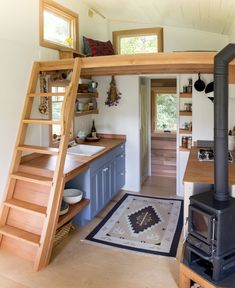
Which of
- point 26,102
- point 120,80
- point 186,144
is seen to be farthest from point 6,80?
point 186,144

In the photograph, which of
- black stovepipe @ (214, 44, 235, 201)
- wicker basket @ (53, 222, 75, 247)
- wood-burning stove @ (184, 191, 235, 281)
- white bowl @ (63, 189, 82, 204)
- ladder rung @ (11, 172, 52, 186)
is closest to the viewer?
wood-burning stove @ (184, 191, 235, 281)

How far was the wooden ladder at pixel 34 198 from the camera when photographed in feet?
8.66

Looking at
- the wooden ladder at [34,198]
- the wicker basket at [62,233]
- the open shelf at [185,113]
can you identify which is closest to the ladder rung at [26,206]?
the wooden ladder at [34,198]

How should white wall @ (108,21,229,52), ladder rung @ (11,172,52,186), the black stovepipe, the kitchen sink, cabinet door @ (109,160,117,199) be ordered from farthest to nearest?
white wall @ (108,21,229,52)
cabinet door @ (109,160,117,199)
the kitchen sink
ladder rung @ (11,172,52,186)
the black stovepipe

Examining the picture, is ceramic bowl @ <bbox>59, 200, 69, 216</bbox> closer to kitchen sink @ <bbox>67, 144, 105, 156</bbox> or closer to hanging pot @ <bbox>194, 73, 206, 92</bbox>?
kitchen sink @ <bbox>67, 144, 105, 156</bbox>

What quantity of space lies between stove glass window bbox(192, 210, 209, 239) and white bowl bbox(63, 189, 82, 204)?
150 centimetres

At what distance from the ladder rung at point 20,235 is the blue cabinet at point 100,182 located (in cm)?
91

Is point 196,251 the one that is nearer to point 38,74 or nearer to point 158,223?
point 158,223

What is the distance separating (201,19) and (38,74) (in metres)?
2.30

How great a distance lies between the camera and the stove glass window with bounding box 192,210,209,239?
2.18 meters

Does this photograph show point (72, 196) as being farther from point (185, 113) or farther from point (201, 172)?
point (185, 113)

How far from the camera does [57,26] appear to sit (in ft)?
12.4

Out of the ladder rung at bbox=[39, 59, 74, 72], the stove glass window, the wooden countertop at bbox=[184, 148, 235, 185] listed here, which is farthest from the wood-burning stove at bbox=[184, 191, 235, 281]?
the ladder rung at bbox=[39, 59, 74, 72]

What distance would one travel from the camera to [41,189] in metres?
2.89
